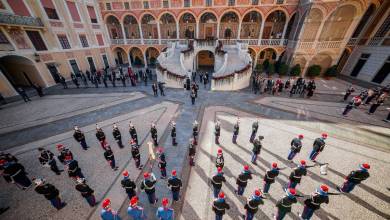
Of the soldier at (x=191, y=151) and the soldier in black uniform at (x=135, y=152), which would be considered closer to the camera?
the soldier in black uniform at (x=135, y=152)

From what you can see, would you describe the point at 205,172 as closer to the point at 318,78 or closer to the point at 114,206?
the point at 114,206

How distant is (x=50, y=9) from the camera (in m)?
18.0

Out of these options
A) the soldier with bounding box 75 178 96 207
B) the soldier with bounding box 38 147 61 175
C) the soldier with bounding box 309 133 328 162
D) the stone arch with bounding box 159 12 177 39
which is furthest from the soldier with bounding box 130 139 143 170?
the stone arch with bounding box 159 12 177 39

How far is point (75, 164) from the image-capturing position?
6.62 metres

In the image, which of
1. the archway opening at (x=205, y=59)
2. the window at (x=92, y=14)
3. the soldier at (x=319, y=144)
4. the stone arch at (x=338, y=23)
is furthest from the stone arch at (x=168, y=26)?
the soldier at (x=319, y=144)

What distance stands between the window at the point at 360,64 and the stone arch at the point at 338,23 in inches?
142

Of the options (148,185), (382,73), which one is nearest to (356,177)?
(148,185)

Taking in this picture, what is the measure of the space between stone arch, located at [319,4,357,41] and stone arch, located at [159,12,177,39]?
21.4 meters

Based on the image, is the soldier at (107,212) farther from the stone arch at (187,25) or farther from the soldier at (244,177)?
the stone arch at (187,25)

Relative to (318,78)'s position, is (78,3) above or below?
above

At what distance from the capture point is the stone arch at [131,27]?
27766 mm

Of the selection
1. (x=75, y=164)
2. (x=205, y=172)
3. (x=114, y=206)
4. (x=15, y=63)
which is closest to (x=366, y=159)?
(x=205, y=172)

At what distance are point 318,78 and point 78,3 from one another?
33.9 meters

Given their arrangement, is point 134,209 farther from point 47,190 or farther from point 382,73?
point 382,73
